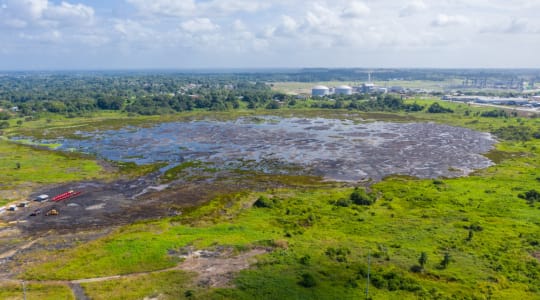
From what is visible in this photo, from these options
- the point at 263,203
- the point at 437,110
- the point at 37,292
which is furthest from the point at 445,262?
the point at 437,110

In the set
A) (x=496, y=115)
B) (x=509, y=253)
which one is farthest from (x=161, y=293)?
(x=496, y=115)

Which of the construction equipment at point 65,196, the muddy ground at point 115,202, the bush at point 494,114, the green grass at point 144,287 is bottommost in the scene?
the green grass at point 144,287

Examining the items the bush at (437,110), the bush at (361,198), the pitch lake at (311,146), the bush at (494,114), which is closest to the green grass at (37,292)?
the bush at (361,198)

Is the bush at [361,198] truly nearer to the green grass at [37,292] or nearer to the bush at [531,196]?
the bush at [531,196]

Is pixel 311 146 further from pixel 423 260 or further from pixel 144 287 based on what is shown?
pixel 144 287

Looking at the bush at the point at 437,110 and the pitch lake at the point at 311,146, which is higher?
the bush at the point at 437,110

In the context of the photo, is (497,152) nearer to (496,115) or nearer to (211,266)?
(496,115)

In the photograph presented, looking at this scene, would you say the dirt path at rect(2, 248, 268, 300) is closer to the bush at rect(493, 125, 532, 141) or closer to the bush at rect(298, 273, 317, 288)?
the bush at rect(298, 273, 317, 288)
